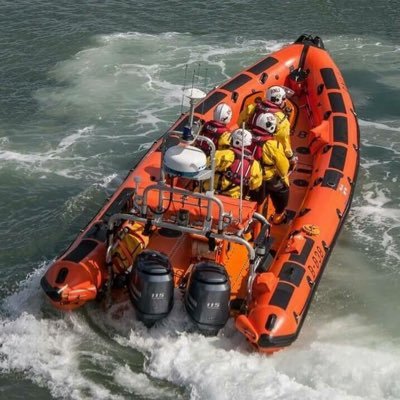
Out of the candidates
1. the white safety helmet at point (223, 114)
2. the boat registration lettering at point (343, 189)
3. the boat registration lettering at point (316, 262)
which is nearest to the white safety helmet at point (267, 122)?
the white safety helmet at point (223, 114)

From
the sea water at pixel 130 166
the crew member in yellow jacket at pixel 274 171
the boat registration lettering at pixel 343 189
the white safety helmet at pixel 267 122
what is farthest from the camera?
the boat registration lettering at pixel 343 189

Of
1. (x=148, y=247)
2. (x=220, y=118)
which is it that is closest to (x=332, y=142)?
(x=220, y=118)

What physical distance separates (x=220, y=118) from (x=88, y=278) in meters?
2.12

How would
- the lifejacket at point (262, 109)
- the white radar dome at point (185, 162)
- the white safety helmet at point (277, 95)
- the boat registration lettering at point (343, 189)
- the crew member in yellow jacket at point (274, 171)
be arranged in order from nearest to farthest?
the white radar dome at point (185, 162) → the crew member in yellow jacket at point (274, 171) → the boat registration lettering at point (343, 189) → the lifejacket at point (262, 109) → the white safety helmet at point (277, 95)

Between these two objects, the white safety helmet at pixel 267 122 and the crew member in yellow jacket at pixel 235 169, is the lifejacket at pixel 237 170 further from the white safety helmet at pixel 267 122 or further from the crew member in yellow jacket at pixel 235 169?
the white safety helmet at pixel 267 122

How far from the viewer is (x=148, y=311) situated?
545cm

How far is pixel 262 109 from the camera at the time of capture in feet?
24.2

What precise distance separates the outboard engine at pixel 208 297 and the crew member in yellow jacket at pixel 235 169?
0.92 metres

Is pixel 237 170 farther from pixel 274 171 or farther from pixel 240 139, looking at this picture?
pixel 274 171

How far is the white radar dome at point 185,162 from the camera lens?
5129 millimetres

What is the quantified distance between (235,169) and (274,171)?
714 mm

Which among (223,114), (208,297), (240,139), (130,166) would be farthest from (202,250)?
(130,166)

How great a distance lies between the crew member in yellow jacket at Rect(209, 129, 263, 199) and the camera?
20.1ft

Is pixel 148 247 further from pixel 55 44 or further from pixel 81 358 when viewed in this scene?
pixel 55 44
